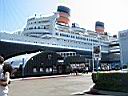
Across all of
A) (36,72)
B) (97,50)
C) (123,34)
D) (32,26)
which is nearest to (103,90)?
(97,50)

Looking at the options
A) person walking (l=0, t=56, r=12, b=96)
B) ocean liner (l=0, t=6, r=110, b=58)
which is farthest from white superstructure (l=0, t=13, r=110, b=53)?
person walking (l=0, t=56, r=12, b=96)

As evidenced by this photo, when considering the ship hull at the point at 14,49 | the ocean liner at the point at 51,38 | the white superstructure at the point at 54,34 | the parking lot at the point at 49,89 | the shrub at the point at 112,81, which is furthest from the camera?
the white superstructure at the point at 54,34

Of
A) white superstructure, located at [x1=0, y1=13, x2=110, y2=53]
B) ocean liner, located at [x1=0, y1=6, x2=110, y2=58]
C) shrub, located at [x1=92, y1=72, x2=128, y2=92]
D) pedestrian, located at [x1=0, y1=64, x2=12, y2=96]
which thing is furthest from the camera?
white superstructure, located at [x1=0, y1=13, x2=110, y2=53]

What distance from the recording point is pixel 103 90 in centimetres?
1581

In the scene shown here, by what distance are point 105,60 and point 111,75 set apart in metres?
70.4

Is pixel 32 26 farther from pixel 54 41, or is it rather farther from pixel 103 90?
pixel 103 90

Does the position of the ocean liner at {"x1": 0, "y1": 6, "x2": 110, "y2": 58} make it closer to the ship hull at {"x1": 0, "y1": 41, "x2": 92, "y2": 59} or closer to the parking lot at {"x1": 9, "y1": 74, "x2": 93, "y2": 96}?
the ship hull at {"x1": 0, "y1": 41, "x2": 92, "y2": 59}

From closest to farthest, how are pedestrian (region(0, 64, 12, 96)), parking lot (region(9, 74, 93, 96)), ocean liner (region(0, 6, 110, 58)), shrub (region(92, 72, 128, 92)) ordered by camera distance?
pedestrian (region(0, 64, 12, 96)) < shrub (region(92, 72, 128, 92)) < parking lot (region(9, 74, 93, 96)) < ocean liner (region(0, 6, 110, 58))

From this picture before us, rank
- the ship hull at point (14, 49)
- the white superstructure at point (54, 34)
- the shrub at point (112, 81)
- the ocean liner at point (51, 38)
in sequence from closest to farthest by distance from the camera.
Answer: the shrub at point (112, 81)
the ship hull at point (14, 49)
the ocean liner at point (51, 38)
the white superstructure at point (54, 34)

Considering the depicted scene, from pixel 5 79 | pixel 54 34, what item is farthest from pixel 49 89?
pixel 54 34

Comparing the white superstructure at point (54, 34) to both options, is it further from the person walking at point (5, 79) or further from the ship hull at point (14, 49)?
the person walking at point (5, 79)

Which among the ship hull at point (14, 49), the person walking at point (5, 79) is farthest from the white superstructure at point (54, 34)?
the person walking at point (5, 79)

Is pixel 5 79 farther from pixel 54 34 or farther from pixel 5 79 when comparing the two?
pixel 54 34

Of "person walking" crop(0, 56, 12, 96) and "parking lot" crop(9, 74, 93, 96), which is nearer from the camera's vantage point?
"person walking" crop(0, 56, 12, 96)
